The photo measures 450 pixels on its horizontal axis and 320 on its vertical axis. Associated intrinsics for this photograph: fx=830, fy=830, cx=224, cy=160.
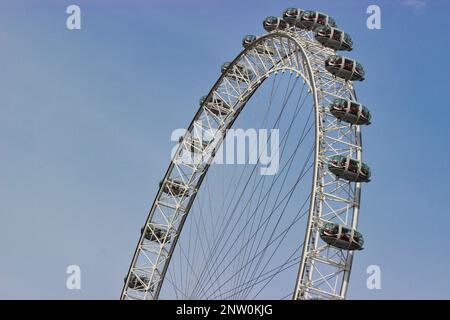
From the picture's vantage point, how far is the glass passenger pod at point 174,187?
192ft

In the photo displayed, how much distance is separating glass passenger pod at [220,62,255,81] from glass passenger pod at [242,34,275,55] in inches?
75.5

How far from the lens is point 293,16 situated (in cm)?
4972

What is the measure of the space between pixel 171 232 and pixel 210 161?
5718 millimetres

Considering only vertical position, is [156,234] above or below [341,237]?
above

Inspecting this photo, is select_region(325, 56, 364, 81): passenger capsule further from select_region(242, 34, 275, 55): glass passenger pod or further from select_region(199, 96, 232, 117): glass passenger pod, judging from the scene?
select_region(199, 96, 232, 117): glass passenger pod

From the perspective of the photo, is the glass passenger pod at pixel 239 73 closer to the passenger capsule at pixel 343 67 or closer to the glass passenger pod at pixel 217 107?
the glass passenger pod at pixel 217 107

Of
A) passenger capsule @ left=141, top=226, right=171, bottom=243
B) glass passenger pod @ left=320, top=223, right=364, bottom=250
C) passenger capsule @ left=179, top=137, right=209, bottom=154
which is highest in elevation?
passenger capsule @ left=179, top=137, right=209, bottom=154

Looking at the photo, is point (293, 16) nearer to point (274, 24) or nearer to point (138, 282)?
point (274, 24)

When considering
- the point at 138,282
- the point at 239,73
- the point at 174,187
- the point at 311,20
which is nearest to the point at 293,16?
the point at 311,20

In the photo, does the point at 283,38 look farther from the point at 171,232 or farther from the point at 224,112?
the point at 171,232

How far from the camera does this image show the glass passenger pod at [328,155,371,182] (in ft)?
129

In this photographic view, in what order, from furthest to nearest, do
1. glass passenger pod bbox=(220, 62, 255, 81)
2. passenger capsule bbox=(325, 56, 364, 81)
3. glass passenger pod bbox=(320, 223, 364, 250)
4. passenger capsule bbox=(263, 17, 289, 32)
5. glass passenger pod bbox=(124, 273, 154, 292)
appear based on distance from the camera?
glass passenger pod bbox=(124, 273, 154, 292) < glass passenger pod bbox=(220, 62, 255, 81) < passenger capsule bbox=(263, 17, 289, 32) < passenger capsule bbox=(325, 56, 364, 81) < glass passenger pod bbox=(320, 223, 364, 250)

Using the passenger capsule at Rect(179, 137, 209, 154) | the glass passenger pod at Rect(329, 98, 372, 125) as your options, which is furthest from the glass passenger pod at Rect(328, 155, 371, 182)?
the passenger capsule at Rect(179, 137, 209, 154)

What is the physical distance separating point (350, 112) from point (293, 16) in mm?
10436
